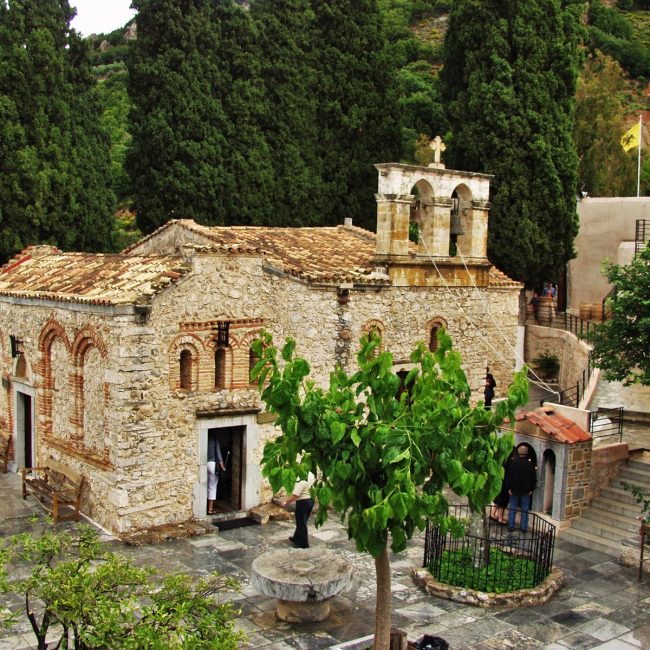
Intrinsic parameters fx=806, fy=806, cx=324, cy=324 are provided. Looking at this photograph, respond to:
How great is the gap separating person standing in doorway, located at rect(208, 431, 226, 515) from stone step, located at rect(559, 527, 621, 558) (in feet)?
20.1

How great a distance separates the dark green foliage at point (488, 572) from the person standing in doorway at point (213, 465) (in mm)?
4526

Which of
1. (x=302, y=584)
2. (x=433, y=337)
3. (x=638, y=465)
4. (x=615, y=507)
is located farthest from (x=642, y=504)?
(x=302, y=584)

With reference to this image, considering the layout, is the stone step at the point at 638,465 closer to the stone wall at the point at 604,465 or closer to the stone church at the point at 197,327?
the stone wall at the point at 604,465

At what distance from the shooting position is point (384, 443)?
24.0 ft

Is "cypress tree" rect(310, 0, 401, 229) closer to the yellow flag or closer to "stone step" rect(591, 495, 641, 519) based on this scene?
the yellow flag

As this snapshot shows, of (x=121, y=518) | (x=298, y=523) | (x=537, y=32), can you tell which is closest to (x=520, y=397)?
(x=298, y=523)

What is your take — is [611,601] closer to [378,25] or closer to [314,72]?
[314,72]

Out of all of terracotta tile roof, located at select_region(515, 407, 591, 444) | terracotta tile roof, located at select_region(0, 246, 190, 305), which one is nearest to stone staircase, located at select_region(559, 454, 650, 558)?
terracotta tile roof, located at select_region(515, 407, 591, 444)

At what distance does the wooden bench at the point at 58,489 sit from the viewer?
14312mm

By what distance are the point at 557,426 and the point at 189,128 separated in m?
16.5

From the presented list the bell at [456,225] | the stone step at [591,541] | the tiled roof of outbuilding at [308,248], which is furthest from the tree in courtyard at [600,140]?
the stone step at [591,541]

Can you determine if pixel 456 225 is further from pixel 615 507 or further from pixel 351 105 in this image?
pixel 351 105

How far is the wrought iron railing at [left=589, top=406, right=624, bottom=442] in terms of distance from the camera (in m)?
16.0

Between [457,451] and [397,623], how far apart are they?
4.03 m
